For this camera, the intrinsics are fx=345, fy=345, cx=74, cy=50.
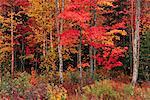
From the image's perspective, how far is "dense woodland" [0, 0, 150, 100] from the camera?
22625mm

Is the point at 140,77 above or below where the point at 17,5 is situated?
below

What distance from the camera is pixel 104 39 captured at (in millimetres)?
24797

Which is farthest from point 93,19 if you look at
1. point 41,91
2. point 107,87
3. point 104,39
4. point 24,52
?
point 41,91

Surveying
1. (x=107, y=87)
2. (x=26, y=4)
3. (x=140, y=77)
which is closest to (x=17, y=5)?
(x=26, y=4)

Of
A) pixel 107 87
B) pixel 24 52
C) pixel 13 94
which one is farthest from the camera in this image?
pixel 24 52

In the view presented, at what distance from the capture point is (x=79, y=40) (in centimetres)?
2319

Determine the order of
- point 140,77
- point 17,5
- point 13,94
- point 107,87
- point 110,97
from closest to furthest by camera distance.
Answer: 1. point 13,94
2. point 110,97
3. point 107,87
4. point 140,77
5. point 17,5

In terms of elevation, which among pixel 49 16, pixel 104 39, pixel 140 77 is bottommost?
pixel 140 77

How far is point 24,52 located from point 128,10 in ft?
38.9

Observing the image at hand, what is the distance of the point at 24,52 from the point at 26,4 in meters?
6.19

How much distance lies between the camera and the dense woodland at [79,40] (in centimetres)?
2262

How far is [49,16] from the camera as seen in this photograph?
29.2 metres

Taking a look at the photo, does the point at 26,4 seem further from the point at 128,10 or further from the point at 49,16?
the point at 128,10

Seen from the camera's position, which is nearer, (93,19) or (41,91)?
(41,91)
